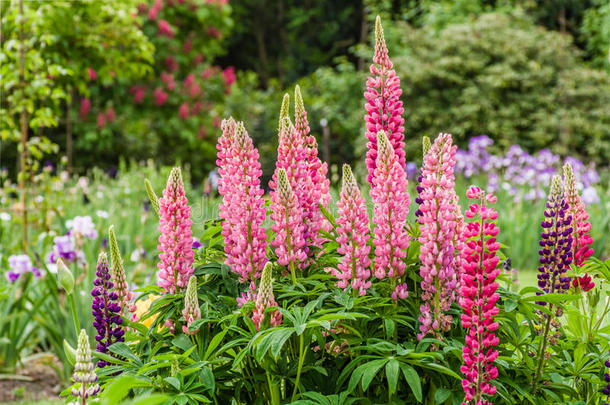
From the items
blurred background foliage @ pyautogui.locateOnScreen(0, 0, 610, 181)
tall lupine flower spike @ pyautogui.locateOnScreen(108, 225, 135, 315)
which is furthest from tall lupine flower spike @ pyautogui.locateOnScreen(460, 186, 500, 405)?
blurred background foliage @ pyautogui.locateOnScreen(0, 0, 610, 181)

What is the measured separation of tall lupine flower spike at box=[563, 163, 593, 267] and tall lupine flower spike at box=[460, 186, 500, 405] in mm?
525

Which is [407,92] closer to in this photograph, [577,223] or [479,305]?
[577,223]

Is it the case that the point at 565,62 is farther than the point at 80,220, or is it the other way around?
the point at 565,62

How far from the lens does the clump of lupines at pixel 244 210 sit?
66.7 inches

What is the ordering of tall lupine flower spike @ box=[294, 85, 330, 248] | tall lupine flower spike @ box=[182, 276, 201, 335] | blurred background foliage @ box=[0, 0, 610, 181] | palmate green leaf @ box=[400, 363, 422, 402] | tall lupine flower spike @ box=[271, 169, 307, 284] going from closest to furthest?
palmate green leaf @ box=[400, 363, 422, 402]
tall lupine flower spike @ box=[182, 276, 201, 335]
tall lupine flower spike @ box=[271, 169, 307, 284]
tall lupine flower spike @ box=[294, 85, 330, 248]
blurred background foliage @ box=[0, 0, 610, 181]

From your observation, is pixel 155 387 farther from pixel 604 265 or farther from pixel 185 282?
pixel 604 265

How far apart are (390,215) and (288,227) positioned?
26 centimetres

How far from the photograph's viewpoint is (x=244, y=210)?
1.69 metres

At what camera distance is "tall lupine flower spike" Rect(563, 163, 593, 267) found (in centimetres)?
193

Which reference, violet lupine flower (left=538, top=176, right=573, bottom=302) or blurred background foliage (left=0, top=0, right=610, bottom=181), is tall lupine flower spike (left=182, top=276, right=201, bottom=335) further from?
blurred background foliage (left=0, top=0, right=610, bottom=181)

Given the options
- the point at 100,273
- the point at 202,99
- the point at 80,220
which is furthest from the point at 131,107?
the point at 100,273

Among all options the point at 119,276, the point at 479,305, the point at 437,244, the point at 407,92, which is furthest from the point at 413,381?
the point at 407,92

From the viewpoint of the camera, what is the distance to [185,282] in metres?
1.77

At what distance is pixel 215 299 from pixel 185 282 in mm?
91
